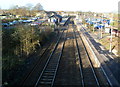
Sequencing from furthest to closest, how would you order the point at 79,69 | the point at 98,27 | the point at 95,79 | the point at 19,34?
→ the point at 98,27 → the point at 19,34 → the point at 79,69 → the point at 95,79

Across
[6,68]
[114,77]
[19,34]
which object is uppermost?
[19,34]

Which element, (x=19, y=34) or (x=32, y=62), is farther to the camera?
(x=19, y=34)

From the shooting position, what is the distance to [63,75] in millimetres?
8242

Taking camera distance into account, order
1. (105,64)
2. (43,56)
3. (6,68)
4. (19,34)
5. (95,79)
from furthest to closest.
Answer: (43,56)
(19,34)
(105,64)
(95,79)
(6,68)

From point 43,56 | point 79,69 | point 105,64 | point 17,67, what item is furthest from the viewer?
point 43,56

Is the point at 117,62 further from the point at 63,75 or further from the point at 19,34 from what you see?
the point at 19,34

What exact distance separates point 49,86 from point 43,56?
16.0ft

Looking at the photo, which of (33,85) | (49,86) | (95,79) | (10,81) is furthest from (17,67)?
(95,79)

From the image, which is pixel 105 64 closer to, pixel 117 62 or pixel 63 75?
pixel 117 62

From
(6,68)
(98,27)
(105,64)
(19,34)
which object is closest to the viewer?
(6,68)

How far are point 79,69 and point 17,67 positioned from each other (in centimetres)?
350

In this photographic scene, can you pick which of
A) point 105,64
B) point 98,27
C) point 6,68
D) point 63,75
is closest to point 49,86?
point 63,75

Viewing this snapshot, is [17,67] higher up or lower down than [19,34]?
lower down

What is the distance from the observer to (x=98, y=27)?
3041cm
